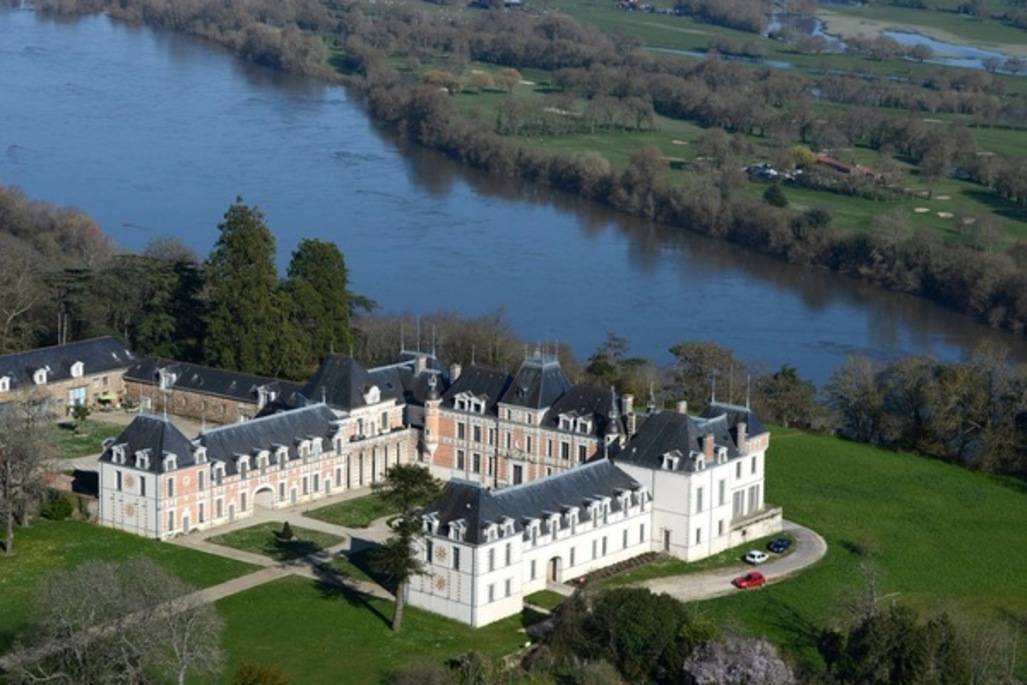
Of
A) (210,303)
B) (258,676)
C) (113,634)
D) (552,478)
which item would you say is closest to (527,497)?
(552,478)

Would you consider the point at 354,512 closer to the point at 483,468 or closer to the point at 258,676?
the point at 483,468

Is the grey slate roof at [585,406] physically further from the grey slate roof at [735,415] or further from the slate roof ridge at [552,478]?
the grey slate roof at [735,415]

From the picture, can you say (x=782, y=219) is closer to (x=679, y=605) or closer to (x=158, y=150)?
(x=158, y=150)

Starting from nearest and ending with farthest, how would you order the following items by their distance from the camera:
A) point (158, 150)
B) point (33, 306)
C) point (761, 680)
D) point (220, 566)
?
1. point (761, 680)
2. point (220, 566)
3. point (33, 306)
4. point (158, 150)

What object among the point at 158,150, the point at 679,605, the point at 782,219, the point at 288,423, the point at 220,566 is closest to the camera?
the point at 679,605

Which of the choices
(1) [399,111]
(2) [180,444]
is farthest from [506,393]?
(1) [399,111]

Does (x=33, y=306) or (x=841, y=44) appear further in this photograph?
(x=841, y=44)
